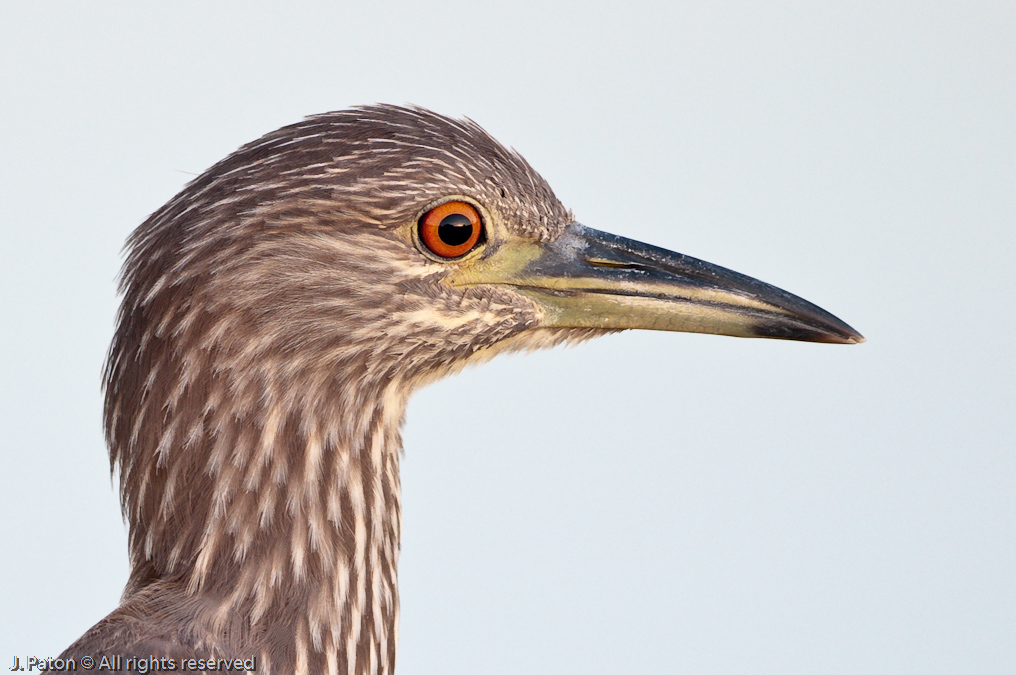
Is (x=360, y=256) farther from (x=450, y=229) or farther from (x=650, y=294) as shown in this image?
(x=650, y=294)

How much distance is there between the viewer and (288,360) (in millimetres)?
2584

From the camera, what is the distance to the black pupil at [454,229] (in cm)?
265

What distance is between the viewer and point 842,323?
9.91 feet

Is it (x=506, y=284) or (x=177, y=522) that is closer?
(x=177, y=522)

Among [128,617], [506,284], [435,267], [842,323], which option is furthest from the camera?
[842,323]

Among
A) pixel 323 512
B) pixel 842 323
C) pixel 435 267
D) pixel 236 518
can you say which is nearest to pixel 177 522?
pixel 236 518

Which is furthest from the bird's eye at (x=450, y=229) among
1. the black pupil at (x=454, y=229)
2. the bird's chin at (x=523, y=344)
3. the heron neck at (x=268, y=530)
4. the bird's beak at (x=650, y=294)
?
the heron neck at (x=268, y=530)

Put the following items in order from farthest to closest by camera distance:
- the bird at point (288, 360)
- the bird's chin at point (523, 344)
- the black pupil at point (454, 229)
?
the bird's chin at point (523, 344)
the black pupil at point (454, 229)
the bird at point (288, 360)

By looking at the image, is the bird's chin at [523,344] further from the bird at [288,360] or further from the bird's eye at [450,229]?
the bird's eye at [450,229]

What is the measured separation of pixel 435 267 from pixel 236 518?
2.65 ft

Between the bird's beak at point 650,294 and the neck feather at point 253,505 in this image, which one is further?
the bird's beak at point 650,294

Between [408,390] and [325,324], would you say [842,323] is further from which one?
[325,324]

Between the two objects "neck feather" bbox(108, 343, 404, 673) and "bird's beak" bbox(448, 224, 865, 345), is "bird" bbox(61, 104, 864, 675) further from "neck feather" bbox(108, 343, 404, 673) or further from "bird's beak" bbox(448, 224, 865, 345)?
"bird's beak" bbox(448, 224, 865, 345)

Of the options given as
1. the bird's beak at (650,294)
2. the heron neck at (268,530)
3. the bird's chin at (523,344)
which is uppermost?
the bird's beak at (650,294)
